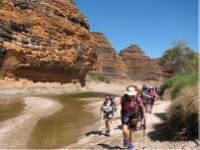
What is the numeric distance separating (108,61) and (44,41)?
68.9m

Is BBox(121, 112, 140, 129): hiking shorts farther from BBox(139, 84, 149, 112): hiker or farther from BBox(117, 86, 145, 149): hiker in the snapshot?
BBox(139, 84, 149, 112): hiker

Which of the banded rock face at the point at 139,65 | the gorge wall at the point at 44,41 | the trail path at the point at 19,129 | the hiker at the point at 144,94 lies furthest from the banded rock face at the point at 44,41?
the banded rock face at the point at 139,65

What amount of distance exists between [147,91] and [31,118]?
23.3 feet

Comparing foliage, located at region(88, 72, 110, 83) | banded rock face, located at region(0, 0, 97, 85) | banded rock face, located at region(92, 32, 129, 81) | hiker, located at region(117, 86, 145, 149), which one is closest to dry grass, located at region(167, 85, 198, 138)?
hiker, located at region(117, 86, 145, 149)

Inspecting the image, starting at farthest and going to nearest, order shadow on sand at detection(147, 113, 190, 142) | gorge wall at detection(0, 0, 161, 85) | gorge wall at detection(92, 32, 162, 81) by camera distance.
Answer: gorge wall at detection(92, 32, 162, 81)
gorge wall at detection(0, 0, 161, 85)
shadow on sand at detection(147, 113, 190, 142)

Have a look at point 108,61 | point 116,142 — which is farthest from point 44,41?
point 108,61

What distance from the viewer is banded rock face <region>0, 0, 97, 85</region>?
3472 cm

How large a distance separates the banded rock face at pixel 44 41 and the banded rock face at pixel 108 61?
53.9m

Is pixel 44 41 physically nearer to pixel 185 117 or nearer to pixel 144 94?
pixel 144 94

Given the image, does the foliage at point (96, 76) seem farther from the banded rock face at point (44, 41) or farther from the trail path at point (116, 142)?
the trail path at point (116, 142)

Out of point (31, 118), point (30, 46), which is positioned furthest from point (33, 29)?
point (31, 118)

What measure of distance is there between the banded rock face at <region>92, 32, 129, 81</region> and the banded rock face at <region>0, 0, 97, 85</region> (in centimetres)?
5385

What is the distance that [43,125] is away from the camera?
16.5 metres

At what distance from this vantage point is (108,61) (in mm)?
107812
